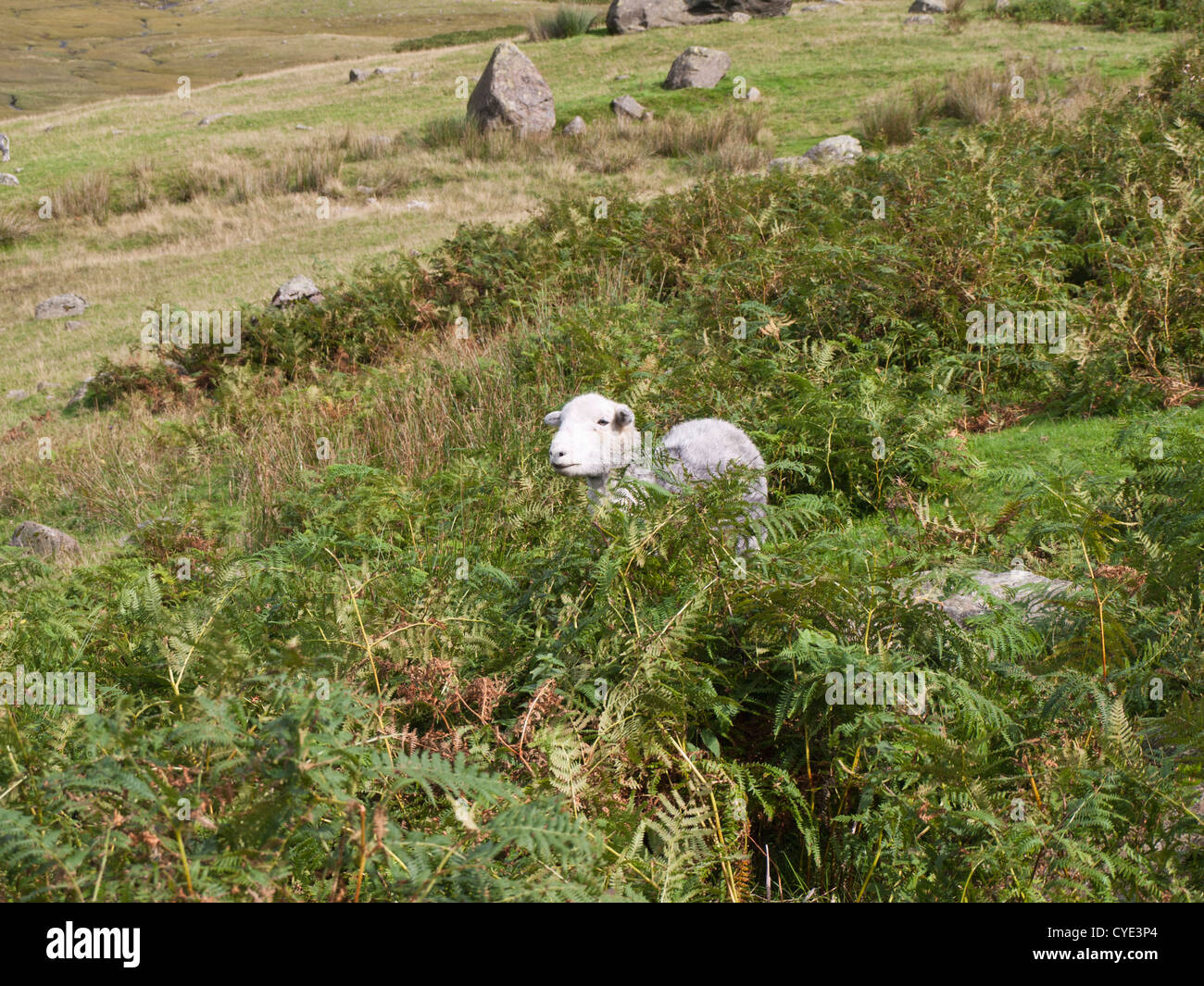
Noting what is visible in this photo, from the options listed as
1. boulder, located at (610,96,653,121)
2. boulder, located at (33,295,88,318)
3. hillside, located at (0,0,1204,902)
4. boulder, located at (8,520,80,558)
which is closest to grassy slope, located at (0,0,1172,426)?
boulder, located at (33,295,88,318)

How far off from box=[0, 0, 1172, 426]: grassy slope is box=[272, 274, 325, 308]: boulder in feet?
4.03

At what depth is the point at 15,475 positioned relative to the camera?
10203 mm

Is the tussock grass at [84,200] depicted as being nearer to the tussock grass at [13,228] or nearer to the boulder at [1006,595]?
the tussock grass at [13,228]

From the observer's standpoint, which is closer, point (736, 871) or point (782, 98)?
point (736, 871)

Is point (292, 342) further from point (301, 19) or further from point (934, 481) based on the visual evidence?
point (301, 19)

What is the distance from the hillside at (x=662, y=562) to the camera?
2475mm

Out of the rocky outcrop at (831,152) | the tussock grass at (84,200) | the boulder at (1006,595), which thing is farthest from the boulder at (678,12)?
A: the boulder at (1006,595)

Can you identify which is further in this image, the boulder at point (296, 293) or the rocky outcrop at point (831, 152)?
the rocky outcrop at point (831, 152)

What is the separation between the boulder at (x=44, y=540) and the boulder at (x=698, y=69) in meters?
21.7

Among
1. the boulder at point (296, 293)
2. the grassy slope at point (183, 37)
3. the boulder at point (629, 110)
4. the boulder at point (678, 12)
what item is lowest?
the boulder at point (296, 293)

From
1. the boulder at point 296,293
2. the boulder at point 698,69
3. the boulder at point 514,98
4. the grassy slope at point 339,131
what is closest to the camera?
the boulder at point 296,293

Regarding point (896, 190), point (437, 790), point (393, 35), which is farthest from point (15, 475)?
point (393, 35)

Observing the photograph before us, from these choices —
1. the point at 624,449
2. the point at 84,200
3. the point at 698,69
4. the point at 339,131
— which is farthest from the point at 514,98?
the point at 624,449

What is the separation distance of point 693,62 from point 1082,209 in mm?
18700
